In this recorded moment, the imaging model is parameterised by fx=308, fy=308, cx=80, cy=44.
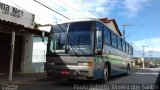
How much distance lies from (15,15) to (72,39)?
7240 mm

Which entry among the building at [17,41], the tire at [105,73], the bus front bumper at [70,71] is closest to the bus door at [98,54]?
the bus front bumper at [70,71]

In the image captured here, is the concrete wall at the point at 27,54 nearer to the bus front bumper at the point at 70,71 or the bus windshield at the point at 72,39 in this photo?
the bus windshield at the point at 72,39

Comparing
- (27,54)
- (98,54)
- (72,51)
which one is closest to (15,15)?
(27,54)

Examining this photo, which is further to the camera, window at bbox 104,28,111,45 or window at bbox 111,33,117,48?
window at bbox 111,33,117,48

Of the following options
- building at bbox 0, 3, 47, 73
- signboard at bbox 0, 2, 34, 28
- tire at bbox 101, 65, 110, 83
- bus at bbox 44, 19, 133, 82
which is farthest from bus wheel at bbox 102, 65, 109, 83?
signboard at bbox 0, 2, 34, 28

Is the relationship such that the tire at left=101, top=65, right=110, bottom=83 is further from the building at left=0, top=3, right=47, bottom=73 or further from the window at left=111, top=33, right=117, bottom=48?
the building at left=0, top=3, right=47, bottom=73

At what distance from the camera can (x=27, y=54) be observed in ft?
68.9

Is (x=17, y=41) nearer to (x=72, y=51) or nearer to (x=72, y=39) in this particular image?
(x=72, y=39)

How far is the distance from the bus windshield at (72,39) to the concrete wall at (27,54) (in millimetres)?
6188

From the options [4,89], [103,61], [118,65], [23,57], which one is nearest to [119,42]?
[118,65]

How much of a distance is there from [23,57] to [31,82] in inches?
217

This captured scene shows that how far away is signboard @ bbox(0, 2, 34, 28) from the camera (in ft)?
62.7

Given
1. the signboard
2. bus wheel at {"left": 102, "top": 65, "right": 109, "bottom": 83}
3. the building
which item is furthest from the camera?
the signboard

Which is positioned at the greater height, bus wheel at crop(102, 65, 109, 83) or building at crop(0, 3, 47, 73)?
building at crop(0, 3, 47, 73)
